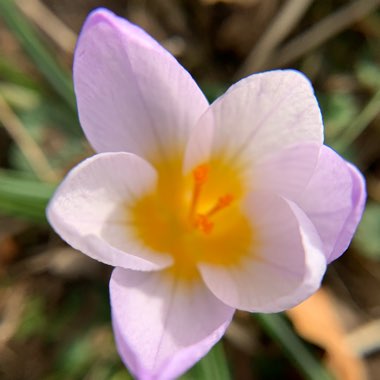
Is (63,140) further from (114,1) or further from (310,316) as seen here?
(310,316)

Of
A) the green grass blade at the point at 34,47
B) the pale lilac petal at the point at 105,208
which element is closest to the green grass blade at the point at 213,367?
the pale lilac petal at the point at 105,208

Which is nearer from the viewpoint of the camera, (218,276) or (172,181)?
(218,276)

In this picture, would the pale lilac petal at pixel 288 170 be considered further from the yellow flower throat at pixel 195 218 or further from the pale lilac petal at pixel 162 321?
the pale lilac petal at pixel 162 321

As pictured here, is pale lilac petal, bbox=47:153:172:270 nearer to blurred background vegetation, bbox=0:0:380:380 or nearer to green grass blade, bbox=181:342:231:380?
green grass blade, bbox=181:342:231:380

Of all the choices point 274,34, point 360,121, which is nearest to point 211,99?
point 274,34

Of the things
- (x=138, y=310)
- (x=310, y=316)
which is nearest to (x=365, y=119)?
(x=310, y=316)

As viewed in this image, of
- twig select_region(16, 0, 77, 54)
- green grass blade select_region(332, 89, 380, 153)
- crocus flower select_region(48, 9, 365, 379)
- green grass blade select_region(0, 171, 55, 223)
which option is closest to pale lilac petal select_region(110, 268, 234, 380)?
crocus flower select_region(48, 9, 365, 379)
